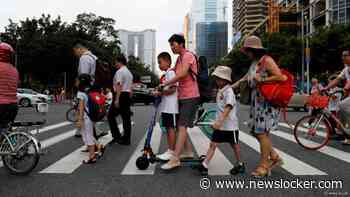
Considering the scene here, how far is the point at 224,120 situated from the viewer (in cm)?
499

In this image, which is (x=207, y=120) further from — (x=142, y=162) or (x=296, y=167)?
(x=142, y=162)

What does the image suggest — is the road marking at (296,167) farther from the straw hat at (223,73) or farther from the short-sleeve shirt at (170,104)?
the short-sleeve shirt at (170,104)

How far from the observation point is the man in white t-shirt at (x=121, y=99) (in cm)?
717

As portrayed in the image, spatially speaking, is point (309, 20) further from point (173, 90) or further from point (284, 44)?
point (173, 90)

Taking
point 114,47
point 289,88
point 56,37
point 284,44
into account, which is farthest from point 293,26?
point 289,88

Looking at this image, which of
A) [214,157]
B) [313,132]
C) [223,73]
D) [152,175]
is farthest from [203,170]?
[313,132]

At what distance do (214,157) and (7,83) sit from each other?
3324 millimetres

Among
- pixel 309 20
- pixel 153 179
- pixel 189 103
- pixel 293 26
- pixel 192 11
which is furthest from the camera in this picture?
pixel 192 11

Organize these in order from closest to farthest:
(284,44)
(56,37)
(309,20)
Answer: (56,37) < (284,44) < (309,20)

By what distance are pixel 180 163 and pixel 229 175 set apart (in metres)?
0.74

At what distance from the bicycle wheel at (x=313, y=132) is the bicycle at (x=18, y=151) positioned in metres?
4.70

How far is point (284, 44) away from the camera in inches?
1938

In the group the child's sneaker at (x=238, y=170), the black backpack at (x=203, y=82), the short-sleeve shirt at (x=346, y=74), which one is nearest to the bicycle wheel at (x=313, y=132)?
the short-sleeve shirt at (x=346, y=74)

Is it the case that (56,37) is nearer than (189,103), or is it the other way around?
(189,103)
